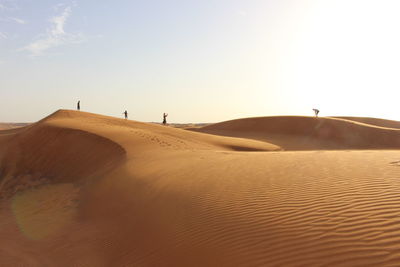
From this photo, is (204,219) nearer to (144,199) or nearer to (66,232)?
(144,199)

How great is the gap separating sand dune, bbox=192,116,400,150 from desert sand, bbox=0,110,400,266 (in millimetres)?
16659

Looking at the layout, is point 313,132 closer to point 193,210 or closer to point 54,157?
point 54,157

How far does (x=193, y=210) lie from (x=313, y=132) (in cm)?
2904

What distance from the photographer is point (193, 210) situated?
5988 mm

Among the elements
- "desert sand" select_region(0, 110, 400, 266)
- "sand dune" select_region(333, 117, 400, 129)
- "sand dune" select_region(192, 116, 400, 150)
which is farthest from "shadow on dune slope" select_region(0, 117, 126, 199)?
"sand dune" select_region(333, 117, 400, 129)

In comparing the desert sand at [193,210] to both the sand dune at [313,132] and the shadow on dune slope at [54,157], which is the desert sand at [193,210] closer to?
the shadow on dune slope at [54,157]

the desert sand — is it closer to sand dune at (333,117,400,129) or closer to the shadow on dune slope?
the shadow on dune slope

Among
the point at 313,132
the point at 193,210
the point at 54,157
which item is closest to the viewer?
the point at 193,210

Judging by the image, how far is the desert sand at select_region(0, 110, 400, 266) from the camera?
400 centimetres

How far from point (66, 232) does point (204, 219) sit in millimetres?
3903

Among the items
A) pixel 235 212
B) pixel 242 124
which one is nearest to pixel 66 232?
pixel 235 212

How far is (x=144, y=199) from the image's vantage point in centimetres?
750

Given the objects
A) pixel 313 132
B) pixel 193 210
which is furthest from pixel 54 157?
pixel 313 132

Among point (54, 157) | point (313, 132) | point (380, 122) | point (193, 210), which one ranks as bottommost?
point (193, 210)
